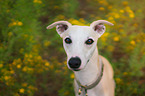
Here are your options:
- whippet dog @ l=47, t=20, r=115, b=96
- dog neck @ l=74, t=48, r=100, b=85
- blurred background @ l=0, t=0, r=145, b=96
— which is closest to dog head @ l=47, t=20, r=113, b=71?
whippet dog @ l=47, t=20, r=115, b=96

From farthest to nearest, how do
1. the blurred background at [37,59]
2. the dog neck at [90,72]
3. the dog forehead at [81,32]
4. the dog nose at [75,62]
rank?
the blurred background at [37,59] < the dog neck at [90,72] < the dog forehead at [81,32] < the dog nose at [75,62]

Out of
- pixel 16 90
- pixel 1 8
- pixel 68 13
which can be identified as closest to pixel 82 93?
pixel 16 90

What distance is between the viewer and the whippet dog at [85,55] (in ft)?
5.96

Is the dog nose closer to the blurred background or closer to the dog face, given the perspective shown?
the dog face

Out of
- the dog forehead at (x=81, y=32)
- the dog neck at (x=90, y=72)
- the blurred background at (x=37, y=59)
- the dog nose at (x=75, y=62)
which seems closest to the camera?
the dog nose at (x=75, y=62)

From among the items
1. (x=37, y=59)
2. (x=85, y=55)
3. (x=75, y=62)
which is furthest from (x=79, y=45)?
(x=37, y=59)

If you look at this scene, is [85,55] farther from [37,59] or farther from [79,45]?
[37,59]

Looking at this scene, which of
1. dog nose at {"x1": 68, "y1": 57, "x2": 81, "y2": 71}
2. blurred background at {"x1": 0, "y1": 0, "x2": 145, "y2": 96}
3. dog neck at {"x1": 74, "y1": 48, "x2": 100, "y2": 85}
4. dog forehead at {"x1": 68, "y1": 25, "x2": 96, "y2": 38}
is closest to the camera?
dog nose at {"x1": 68, "y1": 57, "x2": 81, "y2": 71}

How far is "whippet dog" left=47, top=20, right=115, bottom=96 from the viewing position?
1.82m

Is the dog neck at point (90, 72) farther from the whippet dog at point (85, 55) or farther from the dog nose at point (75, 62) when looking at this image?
the dog nose at point (75, 62)

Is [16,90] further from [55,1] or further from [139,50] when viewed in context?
[55,1]

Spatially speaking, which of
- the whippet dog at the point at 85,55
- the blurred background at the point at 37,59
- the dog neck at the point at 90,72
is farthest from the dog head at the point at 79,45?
the blurred background at the point at 37,59

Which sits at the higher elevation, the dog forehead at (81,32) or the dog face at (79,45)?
the dog forehead at (81,32)

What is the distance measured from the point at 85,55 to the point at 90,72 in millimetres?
493
